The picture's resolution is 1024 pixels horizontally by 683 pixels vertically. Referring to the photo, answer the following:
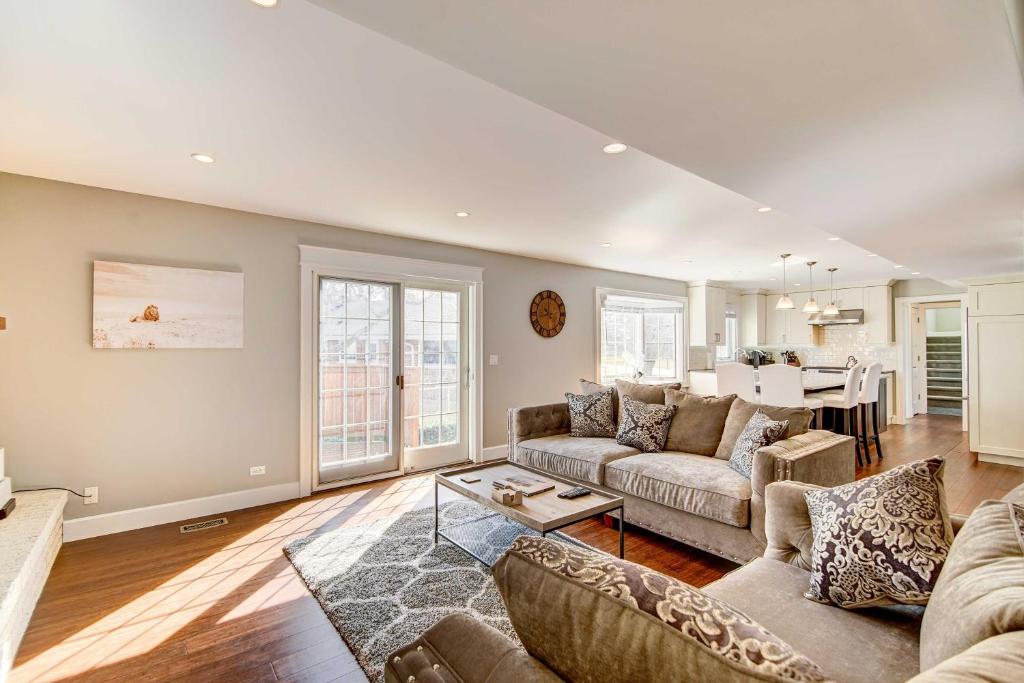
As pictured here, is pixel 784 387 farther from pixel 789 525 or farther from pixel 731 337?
pixel 731 337

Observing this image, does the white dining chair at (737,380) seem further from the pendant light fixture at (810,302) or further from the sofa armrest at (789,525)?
the sofa armrest at (789,525)

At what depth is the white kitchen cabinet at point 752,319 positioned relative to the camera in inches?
356

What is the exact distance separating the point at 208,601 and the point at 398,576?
95 centimetres

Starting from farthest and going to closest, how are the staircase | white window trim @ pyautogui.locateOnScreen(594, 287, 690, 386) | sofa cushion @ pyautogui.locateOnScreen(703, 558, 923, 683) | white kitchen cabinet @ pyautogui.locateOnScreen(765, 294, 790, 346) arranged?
the staircase, white kitchen cabinet @ pyautogui.locateOnScreen(765, 294, 790, 346), white window trim @ pyautogui.locateOnScreen(594, 287, 690, 386), sofa cushion @ pyautogui.locateOnScreen(703, 558, 923, 683)

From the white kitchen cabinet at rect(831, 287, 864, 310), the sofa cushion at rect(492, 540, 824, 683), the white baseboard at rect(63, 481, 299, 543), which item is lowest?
the white baseboard at rect(63, 481, 299, 543)

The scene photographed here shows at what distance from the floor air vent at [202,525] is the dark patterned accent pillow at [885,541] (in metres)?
3.68

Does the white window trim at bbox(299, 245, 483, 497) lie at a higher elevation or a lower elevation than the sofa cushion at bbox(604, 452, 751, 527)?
higher

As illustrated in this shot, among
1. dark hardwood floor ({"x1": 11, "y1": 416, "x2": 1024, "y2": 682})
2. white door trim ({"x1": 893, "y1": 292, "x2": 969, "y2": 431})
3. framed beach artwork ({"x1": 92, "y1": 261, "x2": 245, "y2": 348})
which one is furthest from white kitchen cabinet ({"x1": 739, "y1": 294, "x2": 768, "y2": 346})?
framed beach artwork ({"x1": 92, "y1": 261, "x2": 245, "y2": 348})

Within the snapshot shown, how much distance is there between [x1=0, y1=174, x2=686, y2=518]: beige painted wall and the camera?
10.0 ft

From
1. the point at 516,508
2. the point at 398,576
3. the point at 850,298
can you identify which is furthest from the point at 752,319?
the point at 398,576

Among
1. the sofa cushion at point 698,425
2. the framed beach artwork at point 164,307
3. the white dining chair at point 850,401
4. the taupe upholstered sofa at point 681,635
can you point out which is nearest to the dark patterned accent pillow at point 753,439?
the sofa cushion at point 698,425

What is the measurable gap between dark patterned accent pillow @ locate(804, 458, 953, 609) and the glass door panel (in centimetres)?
377

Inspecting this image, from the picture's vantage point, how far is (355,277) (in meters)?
4.41

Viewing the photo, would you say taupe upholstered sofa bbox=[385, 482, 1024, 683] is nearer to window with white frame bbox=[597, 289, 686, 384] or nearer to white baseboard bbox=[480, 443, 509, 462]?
white baseboard bbox=[480, 443, 509, 462]
